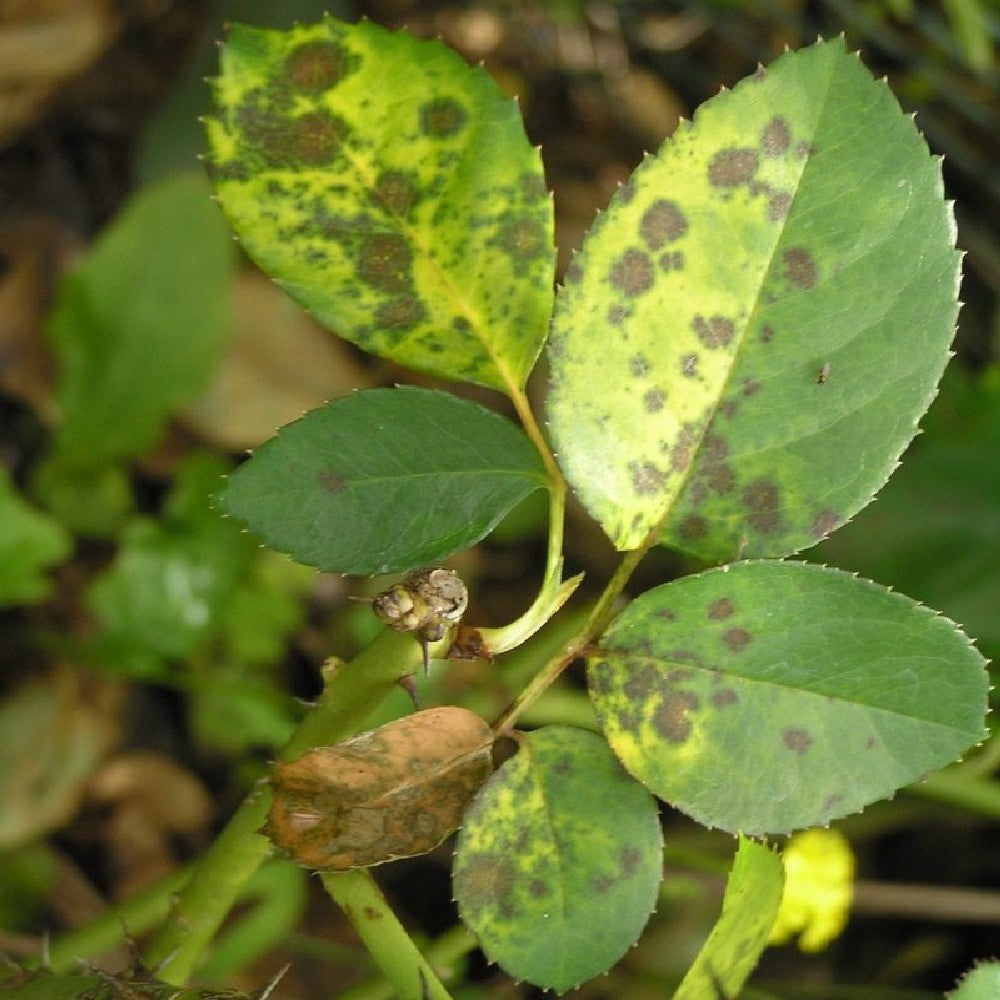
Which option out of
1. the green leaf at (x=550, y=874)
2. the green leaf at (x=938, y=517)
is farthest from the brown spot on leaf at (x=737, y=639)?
the green leaf at (x=938, y=517)

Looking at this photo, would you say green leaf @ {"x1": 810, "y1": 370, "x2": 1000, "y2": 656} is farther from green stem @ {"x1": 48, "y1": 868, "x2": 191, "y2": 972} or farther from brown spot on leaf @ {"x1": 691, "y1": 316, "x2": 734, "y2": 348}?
brown spot on leaf @ {"x1": 691, "y1": 316, "x2": 734, "y2": 348}

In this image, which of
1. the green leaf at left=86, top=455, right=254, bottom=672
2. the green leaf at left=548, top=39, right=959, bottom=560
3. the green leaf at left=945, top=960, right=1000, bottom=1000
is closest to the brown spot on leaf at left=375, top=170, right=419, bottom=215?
the green leaf at left=548, top=39, right=959, bottom=560

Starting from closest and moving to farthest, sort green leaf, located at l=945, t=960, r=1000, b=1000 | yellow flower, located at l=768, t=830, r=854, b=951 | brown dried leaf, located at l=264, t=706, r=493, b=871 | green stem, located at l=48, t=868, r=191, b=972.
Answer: brown dried leaf, located at l=264, t=706, r=493, b=871 < green leaf, located at l=945, t=960, r=1000, b=1000 < green stem, located at l=48, t=868, r=191, b=972 < yellow flower, located at l=768, t=830, r=854, b=951

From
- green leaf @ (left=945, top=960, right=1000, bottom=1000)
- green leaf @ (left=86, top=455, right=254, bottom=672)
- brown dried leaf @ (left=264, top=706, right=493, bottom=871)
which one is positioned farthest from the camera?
green leaf @ (left=86, top=455, right=254, bottom=672)

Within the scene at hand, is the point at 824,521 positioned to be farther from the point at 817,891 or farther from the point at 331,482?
the point at 817,891

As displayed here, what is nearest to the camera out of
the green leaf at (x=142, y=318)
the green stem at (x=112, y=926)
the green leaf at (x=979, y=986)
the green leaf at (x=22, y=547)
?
the green leaf at (x=979, y=986)

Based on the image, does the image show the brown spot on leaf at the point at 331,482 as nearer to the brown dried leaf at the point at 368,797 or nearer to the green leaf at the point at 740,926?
the brown dried leaf at the point at 368,797
